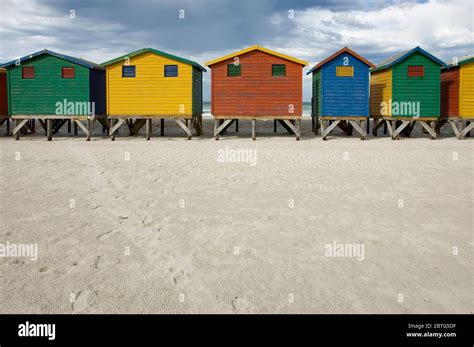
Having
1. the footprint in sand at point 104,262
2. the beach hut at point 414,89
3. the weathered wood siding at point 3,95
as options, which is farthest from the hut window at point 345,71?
the footprint in sand at point 104,262

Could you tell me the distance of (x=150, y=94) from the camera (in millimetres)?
22219

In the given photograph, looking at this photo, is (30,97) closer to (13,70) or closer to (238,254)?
(13,70)

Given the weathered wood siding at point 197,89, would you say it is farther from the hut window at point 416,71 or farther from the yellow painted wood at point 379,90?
the hut window at point 416,71

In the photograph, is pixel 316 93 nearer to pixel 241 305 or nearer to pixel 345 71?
pixel 345 71

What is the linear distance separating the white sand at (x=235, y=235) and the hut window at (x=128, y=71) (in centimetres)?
912

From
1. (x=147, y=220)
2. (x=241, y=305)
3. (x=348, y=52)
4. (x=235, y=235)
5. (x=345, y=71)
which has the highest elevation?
(x=348, y=52)

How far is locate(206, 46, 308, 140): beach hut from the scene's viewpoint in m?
22.0

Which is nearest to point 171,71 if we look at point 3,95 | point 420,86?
point 3,95

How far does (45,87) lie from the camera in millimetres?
22672

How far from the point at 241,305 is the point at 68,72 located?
20.1 metres

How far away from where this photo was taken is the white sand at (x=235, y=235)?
5246 millimetres

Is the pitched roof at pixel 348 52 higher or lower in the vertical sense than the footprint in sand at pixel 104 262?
higher
